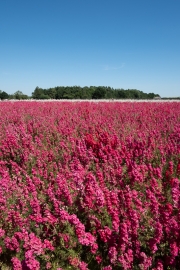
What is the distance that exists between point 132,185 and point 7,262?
2.35 meters

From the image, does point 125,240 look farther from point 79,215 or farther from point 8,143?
point 8,143

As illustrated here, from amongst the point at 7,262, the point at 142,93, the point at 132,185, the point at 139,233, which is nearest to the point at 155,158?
the point at 132,185

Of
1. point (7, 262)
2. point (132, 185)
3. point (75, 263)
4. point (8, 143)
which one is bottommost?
point (7, 262)

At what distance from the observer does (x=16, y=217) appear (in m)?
3.05

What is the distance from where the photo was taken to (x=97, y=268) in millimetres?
2896

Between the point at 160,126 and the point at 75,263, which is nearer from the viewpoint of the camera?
the point at 75,263

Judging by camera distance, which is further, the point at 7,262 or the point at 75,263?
the point at 7,262

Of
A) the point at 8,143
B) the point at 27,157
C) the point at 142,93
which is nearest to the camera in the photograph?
the point at 27,157

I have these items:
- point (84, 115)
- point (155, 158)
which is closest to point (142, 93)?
point (84, 115)

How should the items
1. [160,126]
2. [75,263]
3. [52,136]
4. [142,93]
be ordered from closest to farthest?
[75,263], [52,136], [160,126], [142,93]

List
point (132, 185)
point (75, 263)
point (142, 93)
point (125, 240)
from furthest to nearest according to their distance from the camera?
point (142, 93), point (132, 185), point (75, 263), point (125, 240)

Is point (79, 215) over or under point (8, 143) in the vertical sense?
under

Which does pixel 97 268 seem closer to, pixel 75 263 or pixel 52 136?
pixel 75 263

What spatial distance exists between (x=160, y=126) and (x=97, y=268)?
6.69 meters
